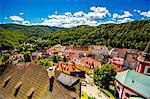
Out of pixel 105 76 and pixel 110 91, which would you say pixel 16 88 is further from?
pixel 110 91

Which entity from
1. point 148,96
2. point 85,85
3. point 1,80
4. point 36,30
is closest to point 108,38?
point 85,85

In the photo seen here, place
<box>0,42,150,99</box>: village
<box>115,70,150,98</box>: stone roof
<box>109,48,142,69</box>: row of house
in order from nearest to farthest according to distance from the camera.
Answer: <box>0,42,150,99</box>: village → <box>115,70,150,98</box>: stone roof → <box>109,48,142,69</box>: row of house

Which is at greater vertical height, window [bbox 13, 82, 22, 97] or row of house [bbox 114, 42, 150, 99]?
window [bbox 13, 82, 22, 97]

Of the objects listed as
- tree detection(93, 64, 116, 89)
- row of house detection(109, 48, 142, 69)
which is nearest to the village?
tree detection(93, 64, 116, 89)

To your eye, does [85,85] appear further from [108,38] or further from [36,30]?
[36,30]

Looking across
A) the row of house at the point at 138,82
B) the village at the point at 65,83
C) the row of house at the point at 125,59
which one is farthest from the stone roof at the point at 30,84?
the row of house at the point at 125,59

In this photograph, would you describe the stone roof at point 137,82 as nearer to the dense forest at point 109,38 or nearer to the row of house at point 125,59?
the row of house at point 125,59

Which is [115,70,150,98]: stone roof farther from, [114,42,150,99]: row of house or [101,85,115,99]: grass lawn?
[101,85,115,99]: grass lawn

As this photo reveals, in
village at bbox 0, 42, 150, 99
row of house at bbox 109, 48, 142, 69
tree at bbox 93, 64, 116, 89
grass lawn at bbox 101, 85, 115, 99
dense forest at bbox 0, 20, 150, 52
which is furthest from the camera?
dense forest at bbox 0, 20, 150, 52

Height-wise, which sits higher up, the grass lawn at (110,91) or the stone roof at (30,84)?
the stone roof at (30,84)

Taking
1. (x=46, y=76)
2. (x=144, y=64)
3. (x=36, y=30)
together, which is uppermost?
(x=46, y=76)

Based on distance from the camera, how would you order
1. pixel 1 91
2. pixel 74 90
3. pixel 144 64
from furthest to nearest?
pixel 144 64
pixel 74 90
pixel 1 91
